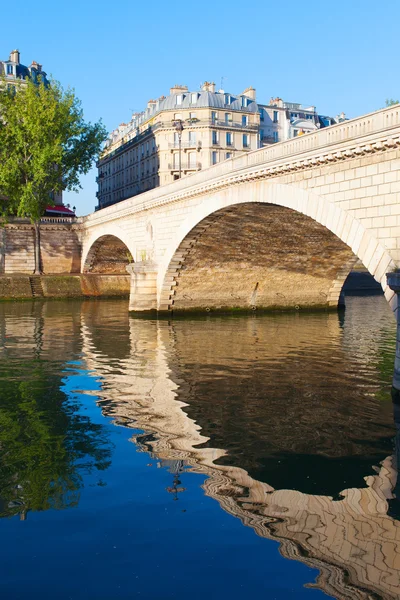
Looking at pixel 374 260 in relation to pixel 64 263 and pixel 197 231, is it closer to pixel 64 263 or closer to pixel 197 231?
pixel 197 231

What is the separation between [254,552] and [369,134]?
10.4 metres

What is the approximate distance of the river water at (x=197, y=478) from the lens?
231 inches

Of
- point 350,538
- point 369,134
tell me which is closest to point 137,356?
point 369,134

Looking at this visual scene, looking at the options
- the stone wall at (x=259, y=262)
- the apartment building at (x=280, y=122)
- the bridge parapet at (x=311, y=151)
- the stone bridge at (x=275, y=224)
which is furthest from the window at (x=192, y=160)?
the bridge parapet at (x=311, y=151)

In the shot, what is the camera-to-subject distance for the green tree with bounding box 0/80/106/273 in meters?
43.2

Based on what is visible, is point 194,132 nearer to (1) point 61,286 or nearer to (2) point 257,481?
(1) point 61,286

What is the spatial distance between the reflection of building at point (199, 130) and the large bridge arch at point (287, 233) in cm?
2714

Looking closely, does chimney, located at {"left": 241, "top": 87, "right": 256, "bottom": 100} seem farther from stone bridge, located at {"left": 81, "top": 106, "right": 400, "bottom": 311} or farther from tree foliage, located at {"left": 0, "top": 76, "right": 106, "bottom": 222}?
stone bridge, located at {"left": 81, "top": 106, "right": 400, "bottom": 311}

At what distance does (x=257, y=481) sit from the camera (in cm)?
814

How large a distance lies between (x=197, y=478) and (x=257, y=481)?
790 millimetres

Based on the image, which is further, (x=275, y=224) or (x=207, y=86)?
(x=207, y=86)

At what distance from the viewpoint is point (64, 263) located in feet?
163

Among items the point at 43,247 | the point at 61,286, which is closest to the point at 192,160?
the point at 43,247

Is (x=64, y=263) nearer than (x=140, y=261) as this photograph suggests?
No
